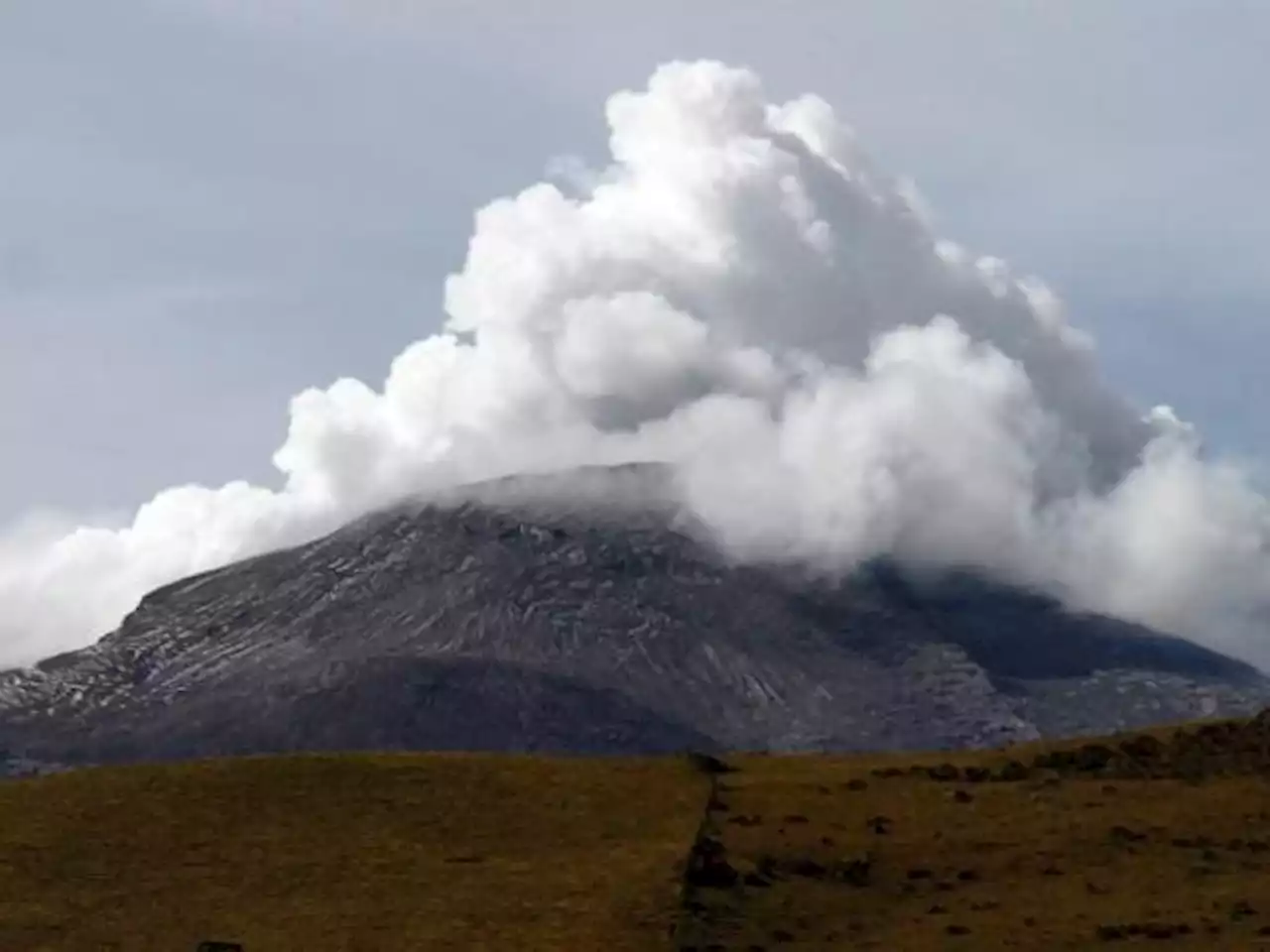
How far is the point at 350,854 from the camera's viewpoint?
68.8 meters

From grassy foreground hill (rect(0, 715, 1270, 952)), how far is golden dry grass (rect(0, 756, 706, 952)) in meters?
0.13

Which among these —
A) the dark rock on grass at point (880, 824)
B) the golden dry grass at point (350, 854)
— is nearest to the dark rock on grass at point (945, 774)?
the dark rock on grass at point (880, 824)

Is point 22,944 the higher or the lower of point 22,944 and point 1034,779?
the lower

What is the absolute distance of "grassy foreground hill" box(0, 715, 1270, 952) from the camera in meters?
60.0

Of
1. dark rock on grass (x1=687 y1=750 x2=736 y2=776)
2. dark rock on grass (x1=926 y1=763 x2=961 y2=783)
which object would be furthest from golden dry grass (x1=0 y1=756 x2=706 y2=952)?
dark rock on grass (x1=926 y1=763 x2=961 y2=783)

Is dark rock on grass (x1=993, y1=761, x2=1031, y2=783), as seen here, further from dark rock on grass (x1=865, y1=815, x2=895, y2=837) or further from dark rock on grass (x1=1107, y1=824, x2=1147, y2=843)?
dark rock on grass (x1=865, y1=815, x2=895, y2=837)

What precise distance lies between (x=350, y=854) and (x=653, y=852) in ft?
34.5

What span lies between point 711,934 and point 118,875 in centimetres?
2114

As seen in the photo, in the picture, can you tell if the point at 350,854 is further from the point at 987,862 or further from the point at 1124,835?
the point at 1124,835

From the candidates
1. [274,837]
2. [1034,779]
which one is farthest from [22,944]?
[1034,779]

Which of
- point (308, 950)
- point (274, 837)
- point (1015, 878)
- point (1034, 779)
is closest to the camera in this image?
point (308, 950)

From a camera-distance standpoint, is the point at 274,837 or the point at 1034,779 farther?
the point at 1034,779

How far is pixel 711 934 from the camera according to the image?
2292 inches

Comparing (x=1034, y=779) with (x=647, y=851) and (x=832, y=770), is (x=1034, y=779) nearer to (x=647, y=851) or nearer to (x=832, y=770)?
(x=832, y=770)
